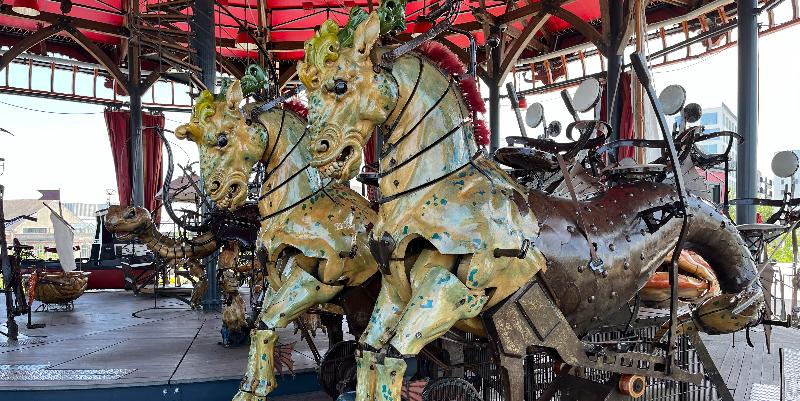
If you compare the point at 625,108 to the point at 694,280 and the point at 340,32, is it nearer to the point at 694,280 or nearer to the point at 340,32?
the point at 694,280

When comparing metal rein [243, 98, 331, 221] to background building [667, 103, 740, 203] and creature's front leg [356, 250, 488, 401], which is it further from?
background building [667, 103, 740, 203]

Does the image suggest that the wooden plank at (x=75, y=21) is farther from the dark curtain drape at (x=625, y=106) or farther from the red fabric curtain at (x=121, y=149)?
the dark curtain drape at (x=625, y=106)

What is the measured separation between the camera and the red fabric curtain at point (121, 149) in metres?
13.9

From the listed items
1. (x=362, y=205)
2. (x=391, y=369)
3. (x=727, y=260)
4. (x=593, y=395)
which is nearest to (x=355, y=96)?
(x=391, y=369)

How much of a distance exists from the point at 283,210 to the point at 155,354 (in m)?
2.31

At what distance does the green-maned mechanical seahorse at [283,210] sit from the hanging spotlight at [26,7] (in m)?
7.85

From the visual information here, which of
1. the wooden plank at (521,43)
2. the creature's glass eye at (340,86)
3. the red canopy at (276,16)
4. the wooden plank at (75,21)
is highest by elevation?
the red canopy at (276,16)

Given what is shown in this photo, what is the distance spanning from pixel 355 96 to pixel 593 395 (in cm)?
164

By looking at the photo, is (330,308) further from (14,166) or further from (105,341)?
(14,166)

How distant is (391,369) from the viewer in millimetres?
2260

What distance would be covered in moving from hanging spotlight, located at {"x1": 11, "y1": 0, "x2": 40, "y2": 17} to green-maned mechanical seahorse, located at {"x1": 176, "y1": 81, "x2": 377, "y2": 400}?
7.85 metres

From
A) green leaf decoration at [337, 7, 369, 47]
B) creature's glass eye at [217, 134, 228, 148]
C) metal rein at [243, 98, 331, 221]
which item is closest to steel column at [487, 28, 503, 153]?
metal rein at [243, 98, 331, 221]

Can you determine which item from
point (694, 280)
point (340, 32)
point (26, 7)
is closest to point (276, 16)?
point (26, 7)

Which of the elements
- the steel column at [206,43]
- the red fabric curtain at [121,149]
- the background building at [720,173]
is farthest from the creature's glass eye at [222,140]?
the red fabric curtain at [121,149]
